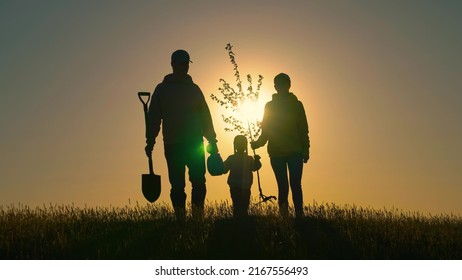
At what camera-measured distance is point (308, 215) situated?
16.3 meters

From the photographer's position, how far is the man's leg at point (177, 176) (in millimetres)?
14695

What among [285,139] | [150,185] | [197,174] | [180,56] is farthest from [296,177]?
[180,56]

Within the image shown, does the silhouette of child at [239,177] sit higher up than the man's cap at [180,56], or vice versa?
the man's cap at [180,56]

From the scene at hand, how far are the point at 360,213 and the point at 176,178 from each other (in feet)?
13.1

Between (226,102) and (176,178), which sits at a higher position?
(226,102)

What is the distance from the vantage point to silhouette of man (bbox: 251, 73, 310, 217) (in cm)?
1590

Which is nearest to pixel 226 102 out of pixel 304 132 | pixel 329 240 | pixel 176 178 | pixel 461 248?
pixel 304 132

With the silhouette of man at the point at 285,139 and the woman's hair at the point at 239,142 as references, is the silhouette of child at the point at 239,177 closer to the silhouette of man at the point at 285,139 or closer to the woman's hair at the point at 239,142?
the woman's hair at the point at 239,142

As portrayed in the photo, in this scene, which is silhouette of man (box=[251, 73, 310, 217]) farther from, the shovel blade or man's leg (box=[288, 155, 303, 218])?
the shovel blade

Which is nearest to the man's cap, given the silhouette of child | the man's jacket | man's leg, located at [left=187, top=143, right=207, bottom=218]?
the man's jacket

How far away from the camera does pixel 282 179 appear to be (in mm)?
15914

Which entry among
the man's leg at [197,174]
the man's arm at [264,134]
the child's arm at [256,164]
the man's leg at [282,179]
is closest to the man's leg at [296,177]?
the man's leg at [282,179]

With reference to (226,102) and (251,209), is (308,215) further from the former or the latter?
(226,102)

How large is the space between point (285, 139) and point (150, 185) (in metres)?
2.78
